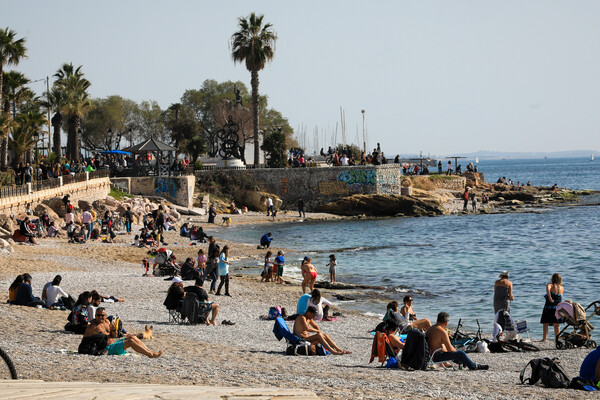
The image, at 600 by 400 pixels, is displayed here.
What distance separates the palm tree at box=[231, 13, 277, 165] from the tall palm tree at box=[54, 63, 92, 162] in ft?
44.2

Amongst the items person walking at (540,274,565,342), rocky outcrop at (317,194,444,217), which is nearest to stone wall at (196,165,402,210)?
rocky outcrop at (317,194,444,217)

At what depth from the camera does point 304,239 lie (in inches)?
1585

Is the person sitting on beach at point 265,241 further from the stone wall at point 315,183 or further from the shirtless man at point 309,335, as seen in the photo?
the stone wall at point 315,183

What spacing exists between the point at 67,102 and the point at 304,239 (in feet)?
67.4

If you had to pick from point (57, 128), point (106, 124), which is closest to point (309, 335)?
point (57, 128)

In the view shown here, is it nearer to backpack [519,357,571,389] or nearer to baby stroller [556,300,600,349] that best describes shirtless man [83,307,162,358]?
backpack [519,357,571,389]

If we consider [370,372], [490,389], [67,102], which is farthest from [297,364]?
[67,102]

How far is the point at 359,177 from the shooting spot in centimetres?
5681

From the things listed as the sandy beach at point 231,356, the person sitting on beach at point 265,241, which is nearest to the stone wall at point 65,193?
the sandy beach at point 231,356

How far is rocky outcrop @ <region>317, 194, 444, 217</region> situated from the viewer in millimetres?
56062

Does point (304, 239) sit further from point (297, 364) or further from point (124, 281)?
point (297, 364)

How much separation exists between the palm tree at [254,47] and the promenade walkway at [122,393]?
53.7 m

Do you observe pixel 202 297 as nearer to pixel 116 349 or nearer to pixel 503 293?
pixel 116 349

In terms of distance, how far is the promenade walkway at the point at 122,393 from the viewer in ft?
22.4
